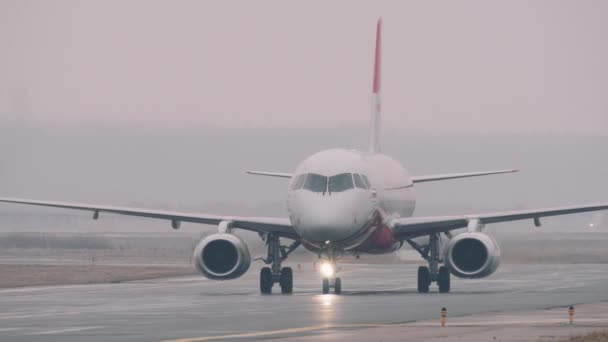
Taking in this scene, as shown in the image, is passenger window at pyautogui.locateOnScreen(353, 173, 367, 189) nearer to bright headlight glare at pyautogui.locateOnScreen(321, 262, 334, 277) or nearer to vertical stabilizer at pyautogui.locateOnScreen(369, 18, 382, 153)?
bright headlight glare at pyautogui.locateOnScreen(321, 262, 334, 277)

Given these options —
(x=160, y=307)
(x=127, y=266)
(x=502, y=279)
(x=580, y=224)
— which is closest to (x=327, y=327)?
(x=160, y=307)

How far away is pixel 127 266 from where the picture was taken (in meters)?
70.5

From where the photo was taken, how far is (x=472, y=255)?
45188 mm

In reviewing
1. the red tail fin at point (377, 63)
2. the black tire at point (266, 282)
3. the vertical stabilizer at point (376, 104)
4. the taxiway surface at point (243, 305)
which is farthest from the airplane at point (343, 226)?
the red tail fin at point (377, 63)

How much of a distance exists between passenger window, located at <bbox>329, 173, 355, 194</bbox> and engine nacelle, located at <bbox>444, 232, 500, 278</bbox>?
13.2 feet

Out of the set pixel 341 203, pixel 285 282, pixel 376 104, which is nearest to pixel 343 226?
pixel 341 203

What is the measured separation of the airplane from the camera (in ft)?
140

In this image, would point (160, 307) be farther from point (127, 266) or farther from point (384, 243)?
point (127, 266)

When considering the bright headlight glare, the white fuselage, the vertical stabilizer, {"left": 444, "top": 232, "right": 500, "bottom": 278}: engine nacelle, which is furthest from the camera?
the vertical stabilizer

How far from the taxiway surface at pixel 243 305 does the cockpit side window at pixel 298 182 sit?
3439mm

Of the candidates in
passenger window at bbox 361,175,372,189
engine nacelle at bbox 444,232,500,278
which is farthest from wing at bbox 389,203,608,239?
passenger window at bbox 361,175,372,189

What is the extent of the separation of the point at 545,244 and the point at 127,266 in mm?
24404

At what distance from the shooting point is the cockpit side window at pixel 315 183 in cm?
4303

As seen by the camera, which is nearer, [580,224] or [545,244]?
[545,244]
